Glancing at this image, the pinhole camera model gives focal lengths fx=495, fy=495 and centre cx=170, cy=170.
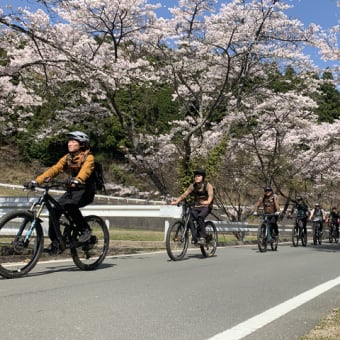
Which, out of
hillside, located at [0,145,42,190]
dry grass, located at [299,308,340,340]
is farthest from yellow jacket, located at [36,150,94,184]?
hillside, located at [0,145,42,190]

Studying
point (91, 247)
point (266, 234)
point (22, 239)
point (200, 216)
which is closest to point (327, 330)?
point (22, 239)

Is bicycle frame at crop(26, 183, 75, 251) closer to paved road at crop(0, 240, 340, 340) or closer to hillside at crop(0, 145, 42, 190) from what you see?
paved road at crop(0, 240, 340, 340)

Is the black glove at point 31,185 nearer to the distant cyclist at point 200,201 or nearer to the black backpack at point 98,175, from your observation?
the black backpack at point 98,175

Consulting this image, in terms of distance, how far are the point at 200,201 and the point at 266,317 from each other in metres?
5.39

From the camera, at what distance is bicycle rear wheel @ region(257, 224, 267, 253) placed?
43.0ft

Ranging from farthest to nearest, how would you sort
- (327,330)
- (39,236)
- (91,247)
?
(91,247) < (39,236) < (327,330)

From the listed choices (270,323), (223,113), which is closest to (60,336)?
(270,323)

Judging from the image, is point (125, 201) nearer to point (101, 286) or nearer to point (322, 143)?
point (322, 143)

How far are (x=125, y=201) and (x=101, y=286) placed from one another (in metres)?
33.3

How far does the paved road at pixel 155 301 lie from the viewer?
4.23 m

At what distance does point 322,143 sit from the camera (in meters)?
25.0

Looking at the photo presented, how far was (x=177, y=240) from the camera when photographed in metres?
9.77

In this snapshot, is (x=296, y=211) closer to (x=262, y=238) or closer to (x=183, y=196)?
(x=262, y=238)

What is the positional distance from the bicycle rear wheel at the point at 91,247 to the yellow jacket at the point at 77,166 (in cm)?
77
